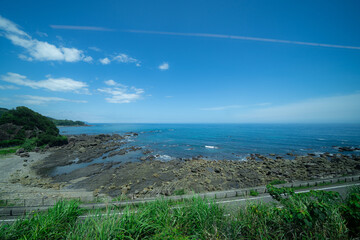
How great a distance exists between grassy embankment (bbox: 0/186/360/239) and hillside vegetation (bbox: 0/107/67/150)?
44560 millimetres

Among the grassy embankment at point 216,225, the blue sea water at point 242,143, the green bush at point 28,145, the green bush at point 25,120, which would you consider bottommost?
the blue sea water at point 242,143

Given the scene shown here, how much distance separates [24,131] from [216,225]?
59.3 m

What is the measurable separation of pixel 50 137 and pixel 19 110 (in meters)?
19.7

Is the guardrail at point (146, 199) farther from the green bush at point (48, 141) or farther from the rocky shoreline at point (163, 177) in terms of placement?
the green bush at point (48, 141)

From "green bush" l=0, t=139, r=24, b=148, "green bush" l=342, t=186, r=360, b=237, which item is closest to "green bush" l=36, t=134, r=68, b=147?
"green bush" l=0, t=139, r=24, b=148

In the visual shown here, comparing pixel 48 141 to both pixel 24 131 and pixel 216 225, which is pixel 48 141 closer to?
pixel 24 131

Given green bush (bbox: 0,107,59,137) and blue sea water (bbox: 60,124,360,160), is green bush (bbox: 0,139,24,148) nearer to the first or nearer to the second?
green bush (bbox: 0,107,59,137)

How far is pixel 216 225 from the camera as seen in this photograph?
3.24 metres

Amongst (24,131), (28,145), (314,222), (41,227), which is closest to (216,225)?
(314,222)

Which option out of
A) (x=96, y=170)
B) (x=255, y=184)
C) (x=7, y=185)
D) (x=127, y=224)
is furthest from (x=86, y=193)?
(x=255, y=184)

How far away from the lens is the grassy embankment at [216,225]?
2715 mm

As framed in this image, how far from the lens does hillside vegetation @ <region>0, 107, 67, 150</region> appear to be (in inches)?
1296

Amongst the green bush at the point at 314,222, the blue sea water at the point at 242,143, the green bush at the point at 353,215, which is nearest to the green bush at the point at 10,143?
the blue sea water at the point at 242,143

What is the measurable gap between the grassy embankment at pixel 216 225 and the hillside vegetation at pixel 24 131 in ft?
146
